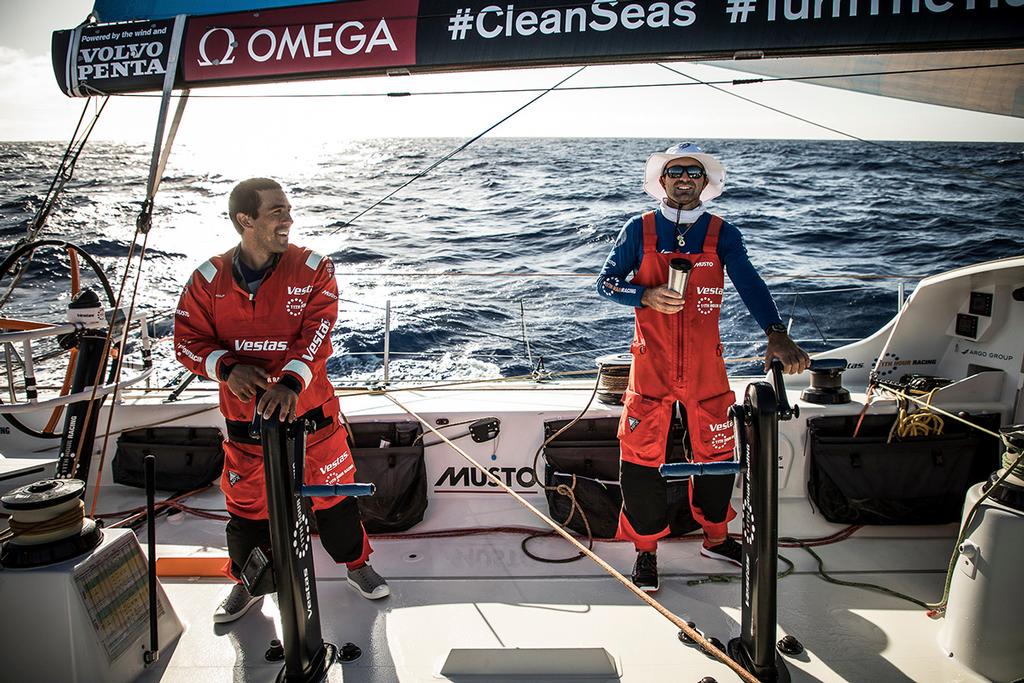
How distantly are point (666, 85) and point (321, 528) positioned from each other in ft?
7.22

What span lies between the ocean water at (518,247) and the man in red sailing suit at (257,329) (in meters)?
0.54

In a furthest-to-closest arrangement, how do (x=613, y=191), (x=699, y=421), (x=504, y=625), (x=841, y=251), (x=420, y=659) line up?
(x=613, y=191) < (x=841, y=251) < (x=699, y=421) < (x=504, y=625) < (x=420, y=659)

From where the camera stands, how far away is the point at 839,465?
3.18 m

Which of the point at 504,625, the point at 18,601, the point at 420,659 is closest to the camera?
the point at 18,601

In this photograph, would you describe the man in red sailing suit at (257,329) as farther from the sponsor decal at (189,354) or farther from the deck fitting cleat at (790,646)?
the deck fitting cleat at (790,646)

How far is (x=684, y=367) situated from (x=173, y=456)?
2.64 meters

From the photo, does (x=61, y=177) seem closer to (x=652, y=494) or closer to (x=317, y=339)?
(x=317, y=339)

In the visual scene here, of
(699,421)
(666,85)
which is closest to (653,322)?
(699,421)

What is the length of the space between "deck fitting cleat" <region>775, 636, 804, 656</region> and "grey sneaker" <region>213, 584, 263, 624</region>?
1830 millimetres

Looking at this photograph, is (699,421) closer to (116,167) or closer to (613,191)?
(613,191)

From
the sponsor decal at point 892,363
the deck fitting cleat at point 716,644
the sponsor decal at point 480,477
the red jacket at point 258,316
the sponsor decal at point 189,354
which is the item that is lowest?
the deck fitting cleat at point 716,644

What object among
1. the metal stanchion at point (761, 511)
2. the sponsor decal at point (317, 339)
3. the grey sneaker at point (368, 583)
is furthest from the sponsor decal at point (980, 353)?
the sponsor decal at point (317, 339)

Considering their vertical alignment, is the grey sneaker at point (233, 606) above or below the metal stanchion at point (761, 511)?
below

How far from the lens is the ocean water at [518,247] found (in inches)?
284
